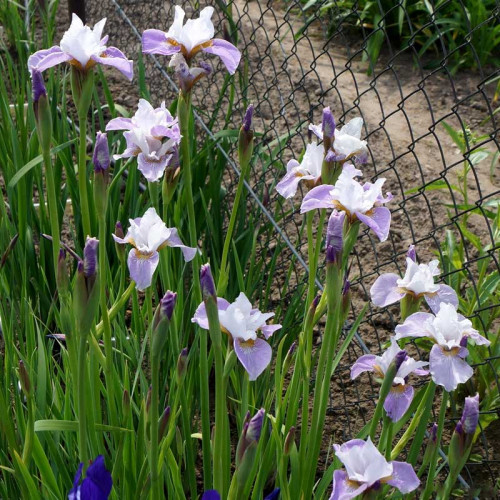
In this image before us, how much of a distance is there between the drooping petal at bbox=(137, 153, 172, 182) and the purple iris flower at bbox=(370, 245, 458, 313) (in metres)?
0.39

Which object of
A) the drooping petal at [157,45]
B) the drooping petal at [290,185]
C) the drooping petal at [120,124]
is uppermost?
the drooping petal at [157,45]

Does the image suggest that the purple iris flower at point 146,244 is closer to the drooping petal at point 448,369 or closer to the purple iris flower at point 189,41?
the purple iris flower at point 189,41

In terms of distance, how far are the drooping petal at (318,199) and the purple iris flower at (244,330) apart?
172 mm

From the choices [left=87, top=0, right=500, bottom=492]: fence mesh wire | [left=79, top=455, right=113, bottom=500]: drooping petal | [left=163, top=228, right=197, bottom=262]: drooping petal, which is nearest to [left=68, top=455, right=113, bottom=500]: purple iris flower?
[left=79, top=455, right=113, bottom=500]: drooping petal

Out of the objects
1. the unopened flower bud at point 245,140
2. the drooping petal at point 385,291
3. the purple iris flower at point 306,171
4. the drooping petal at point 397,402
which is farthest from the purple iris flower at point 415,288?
the unopened flower bud at point 245,140

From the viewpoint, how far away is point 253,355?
3.16ft

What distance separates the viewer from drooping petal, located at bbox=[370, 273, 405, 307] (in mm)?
1052

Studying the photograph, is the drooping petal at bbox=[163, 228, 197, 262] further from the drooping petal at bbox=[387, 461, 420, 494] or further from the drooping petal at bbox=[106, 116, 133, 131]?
the drooping petal at bbox=[387, 461, 420, 494]

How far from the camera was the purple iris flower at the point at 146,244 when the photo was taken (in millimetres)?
1063

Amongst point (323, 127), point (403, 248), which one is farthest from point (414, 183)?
point (323, 127)

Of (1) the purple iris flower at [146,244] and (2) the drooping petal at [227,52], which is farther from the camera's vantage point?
(2) the drooping petal at [227,52]

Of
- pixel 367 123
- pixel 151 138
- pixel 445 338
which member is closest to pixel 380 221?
pixel 445 338

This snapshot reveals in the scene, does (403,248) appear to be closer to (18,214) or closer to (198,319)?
(18,214)

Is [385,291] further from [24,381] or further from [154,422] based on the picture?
[24,381]
